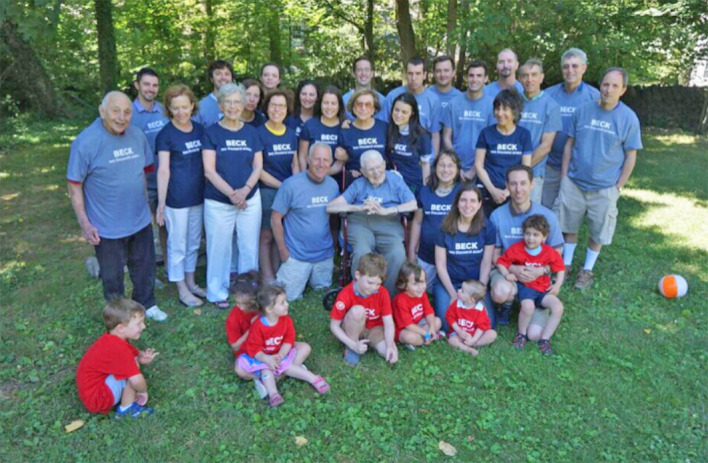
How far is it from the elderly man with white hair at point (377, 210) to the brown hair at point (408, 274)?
1.51 ft

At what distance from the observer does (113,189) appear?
4.30m

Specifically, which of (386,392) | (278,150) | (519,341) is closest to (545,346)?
(519,341)

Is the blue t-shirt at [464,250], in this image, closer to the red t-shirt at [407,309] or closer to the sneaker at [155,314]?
the red t-shirt at [407,309]

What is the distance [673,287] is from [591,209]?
3.50ft

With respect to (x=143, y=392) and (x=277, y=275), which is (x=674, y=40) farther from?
(x=143, y=392)

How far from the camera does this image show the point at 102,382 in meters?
3.52

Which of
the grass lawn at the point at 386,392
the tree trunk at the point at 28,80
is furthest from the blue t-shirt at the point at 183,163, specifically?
the tree trunk at the point at 28,80

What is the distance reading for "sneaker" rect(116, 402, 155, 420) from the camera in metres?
3.60

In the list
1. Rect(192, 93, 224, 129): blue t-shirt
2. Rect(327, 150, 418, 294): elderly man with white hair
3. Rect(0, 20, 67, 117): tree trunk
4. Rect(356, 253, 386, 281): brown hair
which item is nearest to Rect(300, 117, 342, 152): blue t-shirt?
Rect(327, 150, 418, 294): elderly man with white hair

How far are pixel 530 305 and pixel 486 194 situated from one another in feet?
4.32

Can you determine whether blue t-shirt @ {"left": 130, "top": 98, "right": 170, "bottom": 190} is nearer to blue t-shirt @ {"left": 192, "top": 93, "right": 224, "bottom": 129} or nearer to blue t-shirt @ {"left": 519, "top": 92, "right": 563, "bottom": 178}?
blue t-shirt @ {"left": 192, "top": 93, "right": 224, "bottom": 129}

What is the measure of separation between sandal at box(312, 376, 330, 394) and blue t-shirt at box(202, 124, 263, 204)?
6.12 ft

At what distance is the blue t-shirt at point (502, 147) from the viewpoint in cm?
518

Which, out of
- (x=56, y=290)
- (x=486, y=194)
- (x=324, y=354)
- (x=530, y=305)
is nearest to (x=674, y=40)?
(x=486, y=194)
